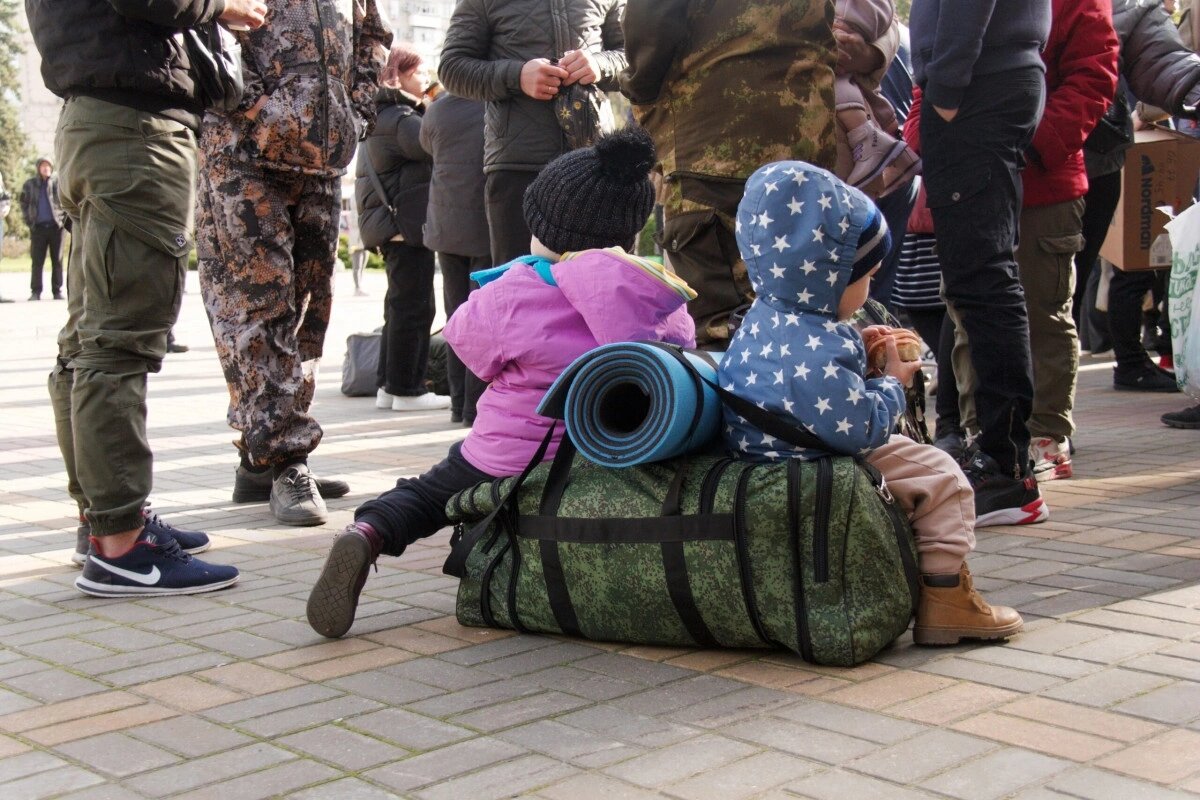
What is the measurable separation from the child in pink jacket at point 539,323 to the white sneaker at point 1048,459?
2314 millimetres

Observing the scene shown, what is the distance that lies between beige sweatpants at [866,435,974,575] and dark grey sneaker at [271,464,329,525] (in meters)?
2.45

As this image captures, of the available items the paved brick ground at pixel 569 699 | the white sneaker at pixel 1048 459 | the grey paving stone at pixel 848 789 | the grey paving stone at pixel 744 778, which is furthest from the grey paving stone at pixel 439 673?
the white sneaker at pixel 1048 459

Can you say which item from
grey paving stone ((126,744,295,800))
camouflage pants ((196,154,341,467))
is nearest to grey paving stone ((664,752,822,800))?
grey paving stone ((126,744,295,800))

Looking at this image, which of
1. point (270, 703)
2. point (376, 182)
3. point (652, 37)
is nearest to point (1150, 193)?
point (652, 37)

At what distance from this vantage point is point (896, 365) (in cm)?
347

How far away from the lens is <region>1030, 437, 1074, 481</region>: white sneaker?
5.55 meters

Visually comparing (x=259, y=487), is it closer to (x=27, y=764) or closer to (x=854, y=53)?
(x=854, y=53)

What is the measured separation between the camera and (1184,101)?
19.6ft

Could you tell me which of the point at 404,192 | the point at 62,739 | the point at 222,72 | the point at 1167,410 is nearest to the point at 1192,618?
the point at 62,739

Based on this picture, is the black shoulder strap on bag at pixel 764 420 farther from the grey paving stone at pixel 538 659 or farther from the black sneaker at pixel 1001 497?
the black sneaker at pixel 1001 497

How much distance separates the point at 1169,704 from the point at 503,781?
137cm

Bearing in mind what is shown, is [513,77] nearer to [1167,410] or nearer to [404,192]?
[404,192]

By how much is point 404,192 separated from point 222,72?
13.6ft

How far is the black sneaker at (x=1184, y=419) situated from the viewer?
6.93 m
